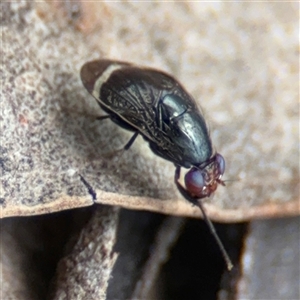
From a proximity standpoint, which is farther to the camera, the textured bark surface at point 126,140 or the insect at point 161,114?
the insect at point 161,114

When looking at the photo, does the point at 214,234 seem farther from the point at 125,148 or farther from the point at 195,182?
the point at 125,148

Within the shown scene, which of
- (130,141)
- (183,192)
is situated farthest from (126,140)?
(183,192)

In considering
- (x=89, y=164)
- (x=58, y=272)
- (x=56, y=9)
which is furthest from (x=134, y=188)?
(x=56, y=9)

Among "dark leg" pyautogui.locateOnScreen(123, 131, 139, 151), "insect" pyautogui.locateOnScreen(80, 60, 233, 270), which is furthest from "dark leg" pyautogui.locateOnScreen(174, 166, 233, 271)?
"dark leg" pyautogui.locateOnScreen(123, 131, 139, 151)

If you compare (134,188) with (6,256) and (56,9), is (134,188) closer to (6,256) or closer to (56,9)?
(6,256)

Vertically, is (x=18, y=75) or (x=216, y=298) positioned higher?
(x=18, y=75)

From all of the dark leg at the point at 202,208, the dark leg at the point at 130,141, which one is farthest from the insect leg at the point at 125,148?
the dark leg at the point at 202,208

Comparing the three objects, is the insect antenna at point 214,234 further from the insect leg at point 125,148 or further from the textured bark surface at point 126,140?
the insect leg at point 125,148

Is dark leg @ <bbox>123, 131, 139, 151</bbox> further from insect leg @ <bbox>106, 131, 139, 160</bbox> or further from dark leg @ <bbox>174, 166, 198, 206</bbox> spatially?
dark leg @ <bbox>174, 166, 198, 206</bbox>
